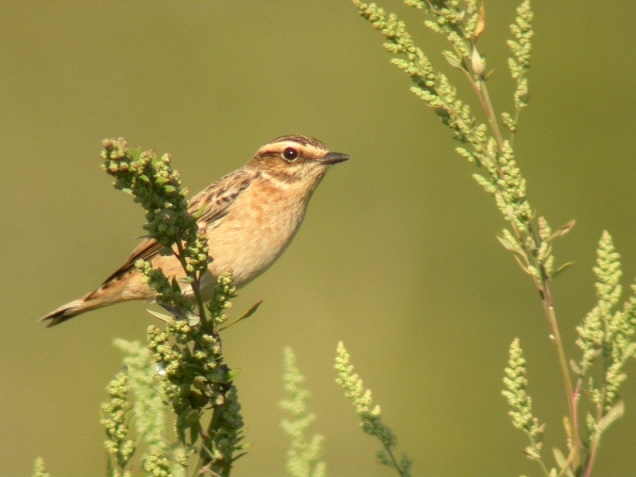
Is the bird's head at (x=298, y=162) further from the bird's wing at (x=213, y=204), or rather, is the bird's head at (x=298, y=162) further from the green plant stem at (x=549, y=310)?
the green plant stem at (x=549, y=310)

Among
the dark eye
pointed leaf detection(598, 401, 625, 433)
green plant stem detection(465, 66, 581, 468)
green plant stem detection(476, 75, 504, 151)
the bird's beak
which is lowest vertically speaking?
pointed leaf detection(598, 401, 625, 433)

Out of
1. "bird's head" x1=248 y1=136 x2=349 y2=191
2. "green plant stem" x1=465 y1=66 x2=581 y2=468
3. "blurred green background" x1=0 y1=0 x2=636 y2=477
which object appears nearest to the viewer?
"green plant stem" x1=465 y1=66 x2=581 y2=468

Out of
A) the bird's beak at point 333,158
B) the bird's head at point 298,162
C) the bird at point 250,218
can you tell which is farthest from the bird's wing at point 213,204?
the bird's beak at point 333,158

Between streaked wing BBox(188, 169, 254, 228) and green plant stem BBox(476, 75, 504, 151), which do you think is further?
streaked wing BBox(188, 169, 254, 228)

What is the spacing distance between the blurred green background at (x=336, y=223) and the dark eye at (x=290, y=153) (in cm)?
273

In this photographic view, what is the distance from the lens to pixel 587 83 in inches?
460

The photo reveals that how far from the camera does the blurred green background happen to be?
8586 mm

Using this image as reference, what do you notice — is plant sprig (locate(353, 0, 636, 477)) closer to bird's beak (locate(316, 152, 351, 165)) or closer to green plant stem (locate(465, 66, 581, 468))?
green plant stem (locate(465, 66, 581, 468))

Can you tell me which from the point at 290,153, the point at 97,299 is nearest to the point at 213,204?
the point at 290,153

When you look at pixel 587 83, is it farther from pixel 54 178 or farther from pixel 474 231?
pixel 54 178

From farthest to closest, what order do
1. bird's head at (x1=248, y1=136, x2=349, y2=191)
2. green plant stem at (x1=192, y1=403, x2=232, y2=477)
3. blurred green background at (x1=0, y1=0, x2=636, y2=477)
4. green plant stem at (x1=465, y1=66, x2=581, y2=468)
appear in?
blurred green background at (x1=0, y1=0, x2=636, y2=477), bird's head at (x1=248, y1=136, x2=349, y2=191), green plant stem at (x1=465, y1=66, x2=581, y2=468), green plant stem at (x1=192, y1=403, x2=232, y2=477)

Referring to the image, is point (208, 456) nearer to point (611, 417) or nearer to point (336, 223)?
point (611, 417)

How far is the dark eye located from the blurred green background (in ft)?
8.95

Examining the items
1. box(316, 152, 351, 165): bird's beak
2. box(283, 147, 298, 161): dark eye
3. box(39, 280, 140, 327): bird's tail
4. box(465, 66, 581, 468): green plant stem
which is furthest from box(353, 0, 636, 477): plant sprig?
box(39, 280, 140, 327): bird's tail
